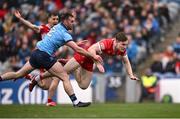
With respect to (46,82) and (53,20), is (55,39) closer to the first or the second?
(53,20)

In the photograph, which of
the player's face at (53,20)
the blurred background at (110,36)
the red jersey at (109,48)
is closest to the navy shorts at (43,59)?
the red jersey at (109,48)

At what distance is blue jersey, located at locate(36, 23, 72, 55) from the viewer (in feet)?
57.7

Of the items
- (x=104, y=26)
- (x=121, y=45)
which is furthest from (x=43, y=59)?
(x=104, y=26)

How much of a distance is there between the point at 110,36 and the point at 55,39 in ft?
38.3

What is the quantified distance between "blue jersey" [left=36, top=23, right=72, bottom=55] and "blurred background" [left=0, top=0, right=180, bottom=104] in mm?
7938

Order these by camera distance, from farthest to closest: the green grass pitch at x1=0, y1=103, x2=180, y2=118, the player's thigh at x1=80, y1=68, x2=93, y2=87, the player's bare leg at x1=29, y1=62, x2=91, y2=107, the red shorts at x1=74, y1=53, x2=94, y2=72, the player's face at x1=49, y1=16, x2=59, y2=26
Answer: the player's face at x1=49, y1=16, x2=59, y2=26 → the player's thigh at x1=80, y1=68, x2=93, y2=87 → the red shorts at x1=74, y1=53, x2=94, y2=72 → the green grass pitch at x1=0, y1=103, x2=180, y2=118 → the player's bare leg at x1=29, y1=62, x2=91, y2=107

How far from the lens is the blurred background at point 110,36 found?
2703 centimetres

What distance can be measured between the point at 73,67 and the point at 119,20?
36.8 ft

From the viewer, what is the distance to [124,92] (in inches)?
1091

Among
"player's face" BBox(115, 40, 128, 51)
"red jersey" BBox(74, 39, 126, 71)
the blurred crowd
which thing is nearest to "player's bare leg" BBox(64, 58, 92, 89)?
"red jersey" BBox(74, 39, 126, 71)

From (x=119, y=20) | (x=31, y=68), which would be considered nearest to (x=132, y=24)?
(x=119, y=20)

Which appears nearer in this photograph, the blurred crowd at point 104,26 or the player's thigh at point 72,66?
the player's thigh at point 72,66

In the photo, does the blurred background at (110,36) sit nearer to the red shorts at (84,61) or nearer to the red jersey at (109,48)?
the red shorts at (84,61)

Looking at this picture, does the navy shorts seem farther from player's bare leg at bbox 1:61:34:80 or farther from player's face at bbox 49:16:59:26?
player's face at bbox 49:16:59:26
